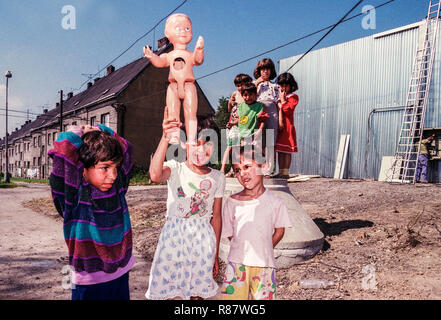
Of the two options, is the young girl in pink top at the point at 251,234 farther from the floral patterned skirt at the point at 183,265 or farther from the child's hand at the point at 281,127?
the child's hand at the point at 281,127

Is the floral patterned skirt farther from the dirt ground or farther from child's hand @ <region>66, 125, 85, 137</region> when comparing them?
the dirt ground

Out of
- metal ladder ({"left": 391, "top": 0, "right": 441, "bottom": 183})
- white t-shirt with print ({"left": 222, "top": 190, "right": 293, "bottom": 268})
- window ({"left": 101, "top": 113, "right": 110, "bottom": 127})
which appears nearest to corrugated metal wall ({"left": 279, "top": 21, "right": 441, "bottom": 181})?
metal ladder ({"left": 391, "top": 0, "right": 441, "bottom": 183})

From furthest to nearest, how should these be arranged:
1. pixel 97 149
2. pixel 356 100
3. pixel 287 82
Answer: pixel 356 100 → pixel 287 82 → pixel 97 149

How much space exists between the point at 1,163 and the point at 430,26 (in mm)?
65545

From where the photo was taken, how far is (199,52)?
2.23 metres

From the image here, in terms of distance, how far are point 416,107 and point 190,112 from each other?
38.2 feet

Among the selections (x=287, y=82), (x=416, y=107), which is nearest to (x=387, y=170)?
(x=416, y=107)

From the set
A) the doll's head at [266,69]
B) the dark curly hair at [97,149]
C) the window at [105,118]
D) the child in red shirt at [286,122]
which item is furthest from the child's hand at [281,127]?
the window at [105,118]

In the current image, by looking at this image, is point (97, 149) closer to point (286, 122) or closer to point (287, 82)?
point (287, 82)

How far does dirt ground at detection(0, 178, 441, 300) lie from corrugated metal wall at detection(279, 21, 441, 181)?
227 inches

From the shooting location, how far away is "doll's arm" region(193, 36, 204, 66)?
7.30ft

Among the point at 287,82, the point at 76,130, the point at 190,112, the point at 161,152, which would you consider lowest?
the point at 161,152

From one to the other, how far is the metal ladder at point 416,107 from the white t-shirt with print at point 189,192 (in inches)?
410

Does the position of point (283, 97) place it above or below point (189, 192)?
above
